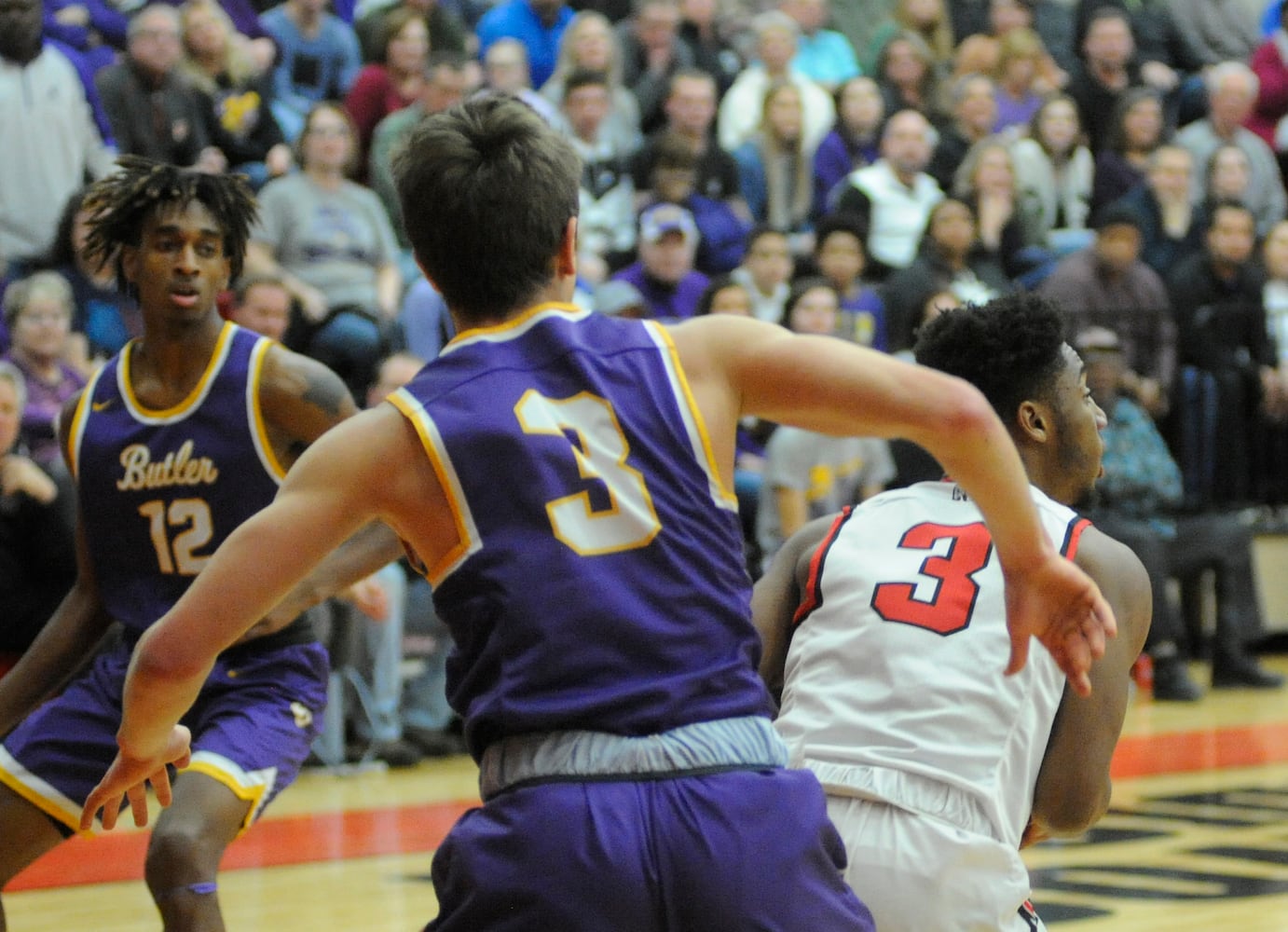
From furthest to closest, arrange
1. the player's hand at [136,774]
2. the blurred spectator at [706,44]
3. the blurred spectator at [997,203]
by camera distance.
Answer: the blurred spectator at [706,44]
the blurred spectator at [997,203]
the player's hand at [136,774]

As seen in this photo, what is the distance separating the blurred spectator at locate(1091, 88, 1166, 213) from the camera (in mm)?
12219

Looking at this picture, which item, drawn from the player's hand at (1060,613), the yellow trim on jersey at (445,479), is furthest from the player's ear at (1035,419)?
the yellow trim on jersey at (445,479)

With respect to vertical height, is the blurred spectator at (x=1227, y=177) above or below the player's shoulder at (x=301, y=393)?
below

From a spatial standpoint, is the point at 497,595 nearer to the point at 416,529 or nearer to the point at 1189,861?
the point at 416,529

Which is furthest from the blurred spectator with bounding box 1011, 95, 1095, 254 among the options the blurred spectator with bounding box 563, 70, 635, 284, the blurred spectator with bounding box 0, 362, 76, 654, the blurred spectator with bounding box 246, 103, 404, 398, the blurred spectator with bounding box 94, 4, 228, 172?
the blurred spectator with bounding box 0, 362, 76, 654

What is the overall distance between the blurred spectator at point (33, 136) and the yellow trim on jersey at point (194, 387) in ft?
15.9

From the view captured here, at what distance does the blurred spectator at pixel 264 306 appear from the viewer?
8.06 m

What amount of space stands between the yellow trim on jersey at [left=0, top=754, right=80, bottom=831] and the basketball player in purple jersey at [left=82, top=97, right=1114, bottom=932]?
71.4 inches

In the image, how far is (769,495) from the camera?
8695 mm

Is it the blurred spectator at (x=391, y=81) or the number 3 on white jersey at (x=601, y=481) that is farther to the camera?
the blurred spectator at (x=391, y=81)

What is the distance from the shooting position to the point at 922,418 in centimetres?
217

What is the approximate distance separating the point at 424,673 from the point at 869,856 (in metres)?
6.00

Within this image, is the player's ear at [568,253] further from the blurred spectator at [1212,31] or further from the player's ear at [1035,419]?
the blurred spectator at [1212,31]

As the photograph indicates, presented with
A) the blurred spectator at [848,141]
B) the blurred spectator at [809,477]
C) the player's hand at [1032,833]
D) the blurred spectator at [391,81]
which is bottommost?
the blurred spectator at [809,477]
